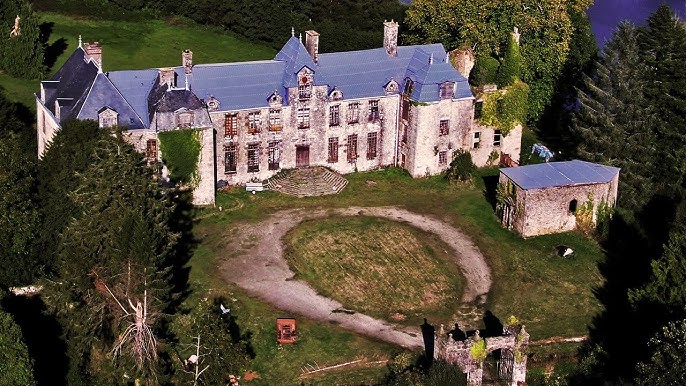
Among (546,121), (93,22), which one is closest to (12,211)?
(546,121)

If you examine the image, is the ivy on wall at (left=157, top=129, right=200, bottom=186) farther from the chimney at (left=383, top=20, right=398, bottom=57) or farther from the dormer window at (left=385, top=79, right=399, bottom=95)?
the chimney at (left=383, top=20, right=398, bottom=57)

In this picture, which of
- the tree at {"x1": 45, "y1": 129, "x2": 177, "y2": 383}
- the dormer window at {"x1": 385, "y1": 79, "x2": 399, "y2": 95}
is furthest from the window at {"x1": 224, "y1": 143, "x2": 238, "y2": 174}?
the tree at {"x1": 45, "y1": 129, "x2": 177, "y2": 383}

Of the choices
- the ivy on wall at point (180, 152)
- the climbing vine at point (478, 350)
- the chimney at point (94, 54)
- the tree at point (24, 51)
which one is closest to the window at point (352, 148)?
the ivy on wall at point (180, 152)

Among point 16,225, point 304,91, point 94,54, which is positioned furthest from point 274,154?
point 16,225

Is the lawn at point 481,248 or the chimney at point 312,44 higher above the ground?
the chimney at point 312,44

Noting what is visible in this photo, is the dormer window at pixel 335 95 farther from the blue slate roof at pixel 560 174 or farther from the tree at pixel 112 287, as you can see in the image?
the tree at pixel 112 287

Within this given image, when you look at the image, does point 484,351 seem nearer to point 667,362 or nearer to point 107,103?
point 667,362
